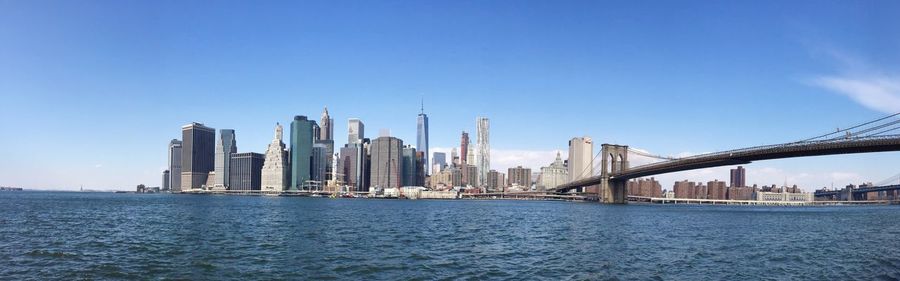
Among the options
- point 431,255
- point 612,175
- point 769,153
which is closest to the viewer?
point 431,255

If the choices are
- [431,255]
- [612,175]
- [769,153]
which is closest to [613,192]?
[612,175]

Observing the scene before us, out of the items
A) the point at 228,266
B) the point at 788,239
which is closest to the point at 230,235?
the point at 228,266

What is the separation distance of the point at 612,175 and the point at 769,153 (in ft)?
141

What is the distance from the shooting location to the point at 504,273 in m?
22.3

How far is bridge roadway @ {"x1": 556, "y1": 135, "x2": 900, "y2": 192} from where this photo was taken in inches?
2613

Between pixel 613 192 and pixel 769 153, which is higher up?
pixel 769 153

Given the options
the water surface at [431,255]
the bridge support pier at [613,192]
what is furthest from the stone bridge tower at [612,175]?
the water surface at [431,255]

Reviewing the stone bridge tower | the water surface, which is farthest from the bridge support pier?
the water surface

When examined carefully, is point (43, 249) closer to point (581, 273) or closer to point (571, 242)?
point (581, 273)

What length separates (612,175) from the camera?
399ft

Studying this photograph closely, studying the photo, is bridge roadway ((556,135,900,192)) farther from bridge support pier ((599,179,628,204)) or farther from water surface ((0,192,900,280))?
water surface ((0,192,900,280))

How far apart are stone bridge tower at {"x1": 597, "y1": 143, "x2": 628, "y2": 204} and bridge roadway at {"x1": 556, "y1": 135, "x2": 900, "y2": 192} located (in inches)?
120

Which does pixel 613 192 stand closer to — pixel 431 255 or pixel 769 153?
pixel 769 153

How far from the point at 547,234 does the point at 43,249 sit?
28.9 metres
